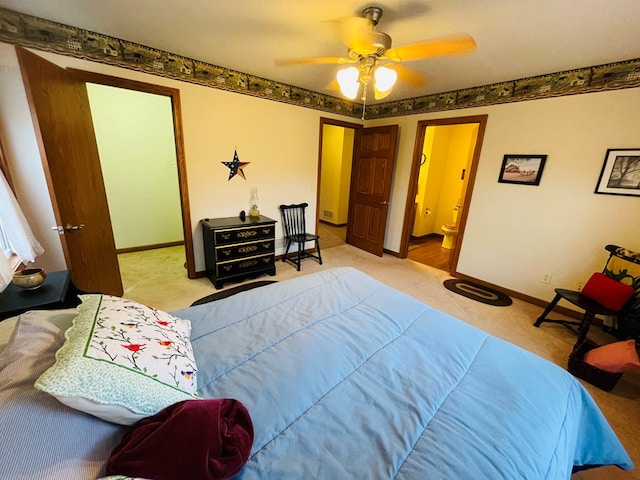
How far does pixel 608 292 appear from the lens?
217 cm

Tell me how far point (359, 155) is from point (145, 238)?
3759 millimetres

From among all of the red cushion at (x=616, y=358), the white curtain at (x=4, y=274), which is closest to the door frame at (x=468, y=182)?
the red cushion at (x=616, y=358)

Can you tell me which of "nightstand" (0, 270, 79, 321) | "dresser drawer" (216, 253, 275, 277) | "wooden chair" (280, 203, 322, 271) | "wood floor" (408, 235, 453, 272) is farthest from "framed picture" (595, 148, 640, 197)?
"nightstand" (0, 270, 79, 321)

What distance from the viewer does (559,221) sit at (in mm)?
2742

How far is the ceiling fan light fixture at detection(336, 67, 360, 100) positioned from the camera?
1679 millimetres

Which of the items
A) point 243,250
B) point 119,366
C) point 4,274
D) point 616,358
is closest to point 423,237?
point 616,358

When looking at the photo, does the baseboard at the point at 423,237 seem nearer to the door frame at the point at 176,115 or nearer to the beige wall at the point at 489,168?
the beige wall at the point at 489,168

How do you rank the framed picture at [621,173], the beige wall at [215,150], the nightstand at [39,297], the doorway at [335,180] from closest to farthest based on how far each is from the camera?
the nightstand at [39,297] → the beige wall at [215,150] → the framed picture at [621,173] → the doorway at [335,180]

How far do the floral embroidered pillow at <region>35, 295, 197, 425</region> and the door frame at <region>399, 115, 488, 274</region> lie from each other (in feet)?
11.6

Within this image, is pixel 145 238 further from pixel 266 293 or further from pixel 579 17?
pixel 579 17

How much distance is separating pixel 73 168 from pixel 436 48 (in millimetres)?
2734

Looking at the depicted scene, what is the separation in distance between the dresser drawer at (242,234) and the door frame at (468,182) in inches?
85.5

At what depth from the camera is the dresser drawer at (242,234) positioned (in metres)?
2.93

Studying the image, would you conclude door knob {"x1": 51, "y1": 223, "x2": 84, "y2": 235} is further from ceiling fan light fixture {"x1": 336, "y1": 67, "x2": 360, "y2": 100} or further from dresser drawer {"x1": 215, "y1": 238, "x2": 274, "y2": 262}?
ceiling fan light fixture {"x1": 336, "y1": 67, "x2": 360, "y2": 100}
